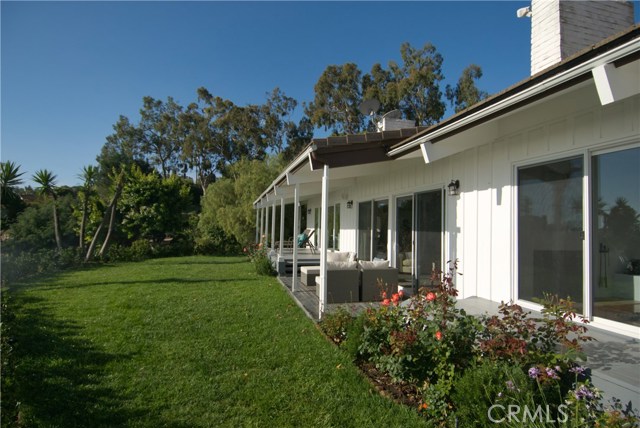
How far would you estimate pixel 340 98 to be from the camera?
90.2 ft

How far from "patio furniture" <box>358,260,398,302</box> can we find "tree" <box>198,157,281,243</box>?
576 inches

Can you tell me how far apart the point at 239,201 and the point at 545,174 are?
62.5ft

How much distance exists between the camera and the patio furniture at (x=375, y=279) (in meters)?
7.04

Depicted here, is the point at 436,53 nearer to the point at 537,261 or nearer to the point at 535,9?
the point at 535,9

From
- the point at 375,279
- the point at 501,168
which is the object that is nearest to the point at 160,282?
the point at 375,279

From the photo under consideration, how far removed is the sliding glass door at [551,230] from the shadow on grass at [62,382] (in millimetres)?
4357

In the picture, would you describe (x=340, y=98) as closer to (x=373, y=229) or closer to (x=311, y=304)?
(x=373, y=229)

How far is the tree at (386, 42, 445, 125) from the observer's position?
24719 millimetres

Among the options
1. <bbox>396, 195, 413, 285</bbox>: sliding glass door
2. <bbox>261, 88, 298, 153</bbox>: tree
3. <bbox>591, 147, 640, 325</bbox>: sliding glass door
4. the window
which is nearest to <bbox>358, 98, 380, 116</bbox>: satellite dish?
the window

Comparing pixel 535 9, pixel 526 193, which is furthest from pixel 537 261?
pixel 535 9

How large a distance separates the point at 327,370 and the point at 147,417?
1.78 m

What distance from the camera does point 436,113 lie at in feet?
82.2

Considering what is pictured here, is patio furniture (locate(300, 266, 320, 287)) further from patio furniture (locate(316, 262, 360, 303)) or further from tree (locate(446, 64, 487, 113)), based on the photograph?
tree (locate(446, 64, 487, 113))

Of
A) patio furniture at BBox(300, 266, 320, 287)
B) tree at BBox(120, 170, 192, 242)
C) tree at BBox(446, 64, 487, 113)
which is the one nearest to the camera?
patio furniture at BBox(300, 266, 320, 287)
